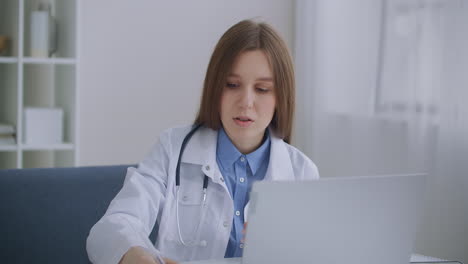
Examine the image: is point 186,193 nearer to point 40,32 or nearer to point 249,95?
point 249,95

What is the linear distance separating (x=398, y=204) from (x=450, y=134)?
1.42m

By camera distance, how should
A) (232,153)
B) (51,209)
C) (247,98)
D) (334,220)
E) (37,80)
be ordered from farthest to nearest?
1. (37,80)
2. (51,209)
3. (232,153)
4. (247,98)
5. (334,220)

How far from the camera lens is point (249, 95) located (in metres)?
1.49

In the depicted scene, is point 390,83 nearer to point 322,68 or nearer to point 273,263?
point 322,68

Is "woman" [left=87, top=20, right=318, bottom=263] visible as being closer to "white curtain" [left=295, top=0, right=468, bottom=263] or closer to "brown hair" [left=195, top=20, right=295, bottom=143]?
"brown hair" [left=195, top=20, right=295, bottom=143]

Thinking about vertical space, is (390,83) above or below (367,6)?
below

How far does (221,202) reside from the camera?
1.53 meters

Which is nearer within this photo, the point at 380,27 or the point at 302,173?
the point at 302,173

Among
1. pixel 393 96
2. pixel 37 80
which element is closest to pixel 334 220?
pixel 393 96

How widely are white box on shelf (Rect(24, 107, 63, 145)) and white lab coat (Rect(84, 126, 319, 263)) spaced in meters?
1.42

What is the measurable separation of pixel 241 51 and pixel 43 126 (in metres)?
1.64

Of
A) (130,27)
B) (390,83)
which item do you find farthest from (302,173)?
(130,27)

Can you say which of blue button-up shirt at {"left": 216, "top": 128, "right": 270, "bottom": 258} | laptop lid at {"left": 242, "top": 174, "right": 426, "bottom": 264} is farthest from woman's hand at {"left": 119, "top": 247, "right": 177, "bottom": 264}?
blue button-up shirt at {"left": 216, "top": 128, "right": 270, "bottom": 258}

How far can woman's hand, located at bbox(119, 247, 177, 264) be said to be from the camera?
42.9 inches
